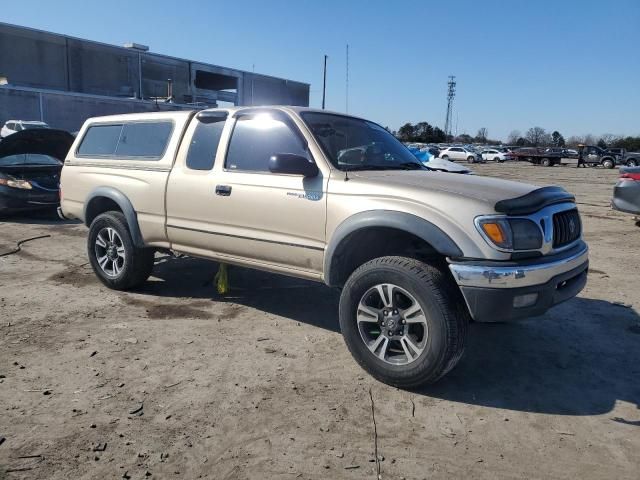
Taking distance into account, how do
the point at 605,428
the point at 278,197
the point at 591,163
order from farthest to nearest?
the point at 591,163 → the point at 278,197 → the point at 605,428

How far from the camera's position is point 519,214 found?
10.8ft

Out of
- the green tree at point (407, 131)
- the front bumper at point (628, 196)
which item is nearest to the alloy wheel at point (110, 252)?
the front bumper at point (628, 196)

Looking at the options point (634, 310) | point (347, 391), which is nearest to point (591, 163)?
point (634, 310)

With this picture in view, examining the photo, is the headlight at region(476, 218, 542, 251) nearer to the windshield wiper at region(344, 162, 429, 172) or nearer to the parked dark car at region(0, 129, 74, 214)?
the windshield wiper at region(344, 162, 429, 172)

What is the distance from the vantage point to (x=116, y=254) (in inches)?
218

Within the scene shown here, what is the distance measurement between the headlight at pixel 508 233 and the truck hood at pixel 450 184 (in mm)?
129

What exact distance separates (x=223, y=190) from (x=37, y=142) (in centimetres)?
728

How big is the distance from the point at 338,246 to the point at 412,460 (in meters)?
1.54

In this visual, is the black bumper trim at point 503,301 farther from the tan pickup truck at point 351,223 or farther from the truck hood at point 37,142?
the truck hood at point 37,142

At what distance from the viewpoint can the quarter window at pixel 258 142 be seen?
425cm

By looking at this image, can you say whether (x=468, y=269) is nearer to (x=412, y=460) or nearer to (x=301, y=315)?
(x=412, y=460)

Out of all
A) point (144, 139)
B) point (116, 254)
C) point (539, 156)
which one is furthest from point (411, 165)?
point (539, 156)

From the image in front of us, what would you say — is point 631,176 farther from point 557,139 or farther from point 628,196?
point 557,139

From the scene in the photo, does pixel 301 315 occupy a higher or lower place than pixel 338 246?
lower
